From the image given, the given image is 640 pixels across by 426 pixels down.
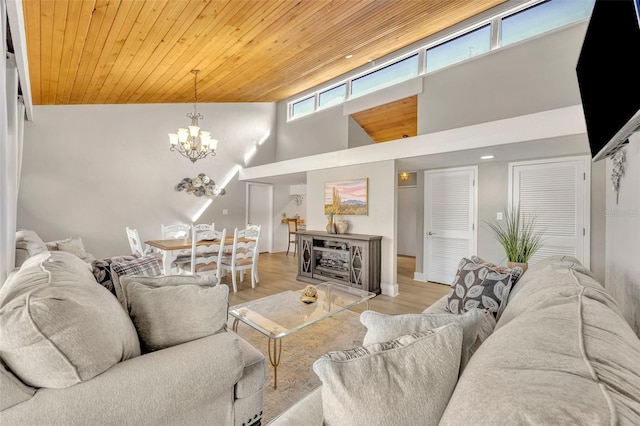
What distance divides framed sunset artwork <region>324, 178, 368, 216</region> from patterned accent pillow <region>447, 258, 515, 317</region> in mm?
2465

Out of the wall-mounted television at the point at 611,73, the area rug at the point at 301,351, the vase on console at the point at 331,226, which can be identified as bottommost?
the area rug at the point at 301,351

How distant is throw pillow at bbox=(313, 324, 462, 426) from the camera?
73 centimetres

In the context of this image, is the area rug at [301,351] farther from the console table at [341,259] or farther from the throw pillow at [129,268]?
the throw pillow at [129,268]

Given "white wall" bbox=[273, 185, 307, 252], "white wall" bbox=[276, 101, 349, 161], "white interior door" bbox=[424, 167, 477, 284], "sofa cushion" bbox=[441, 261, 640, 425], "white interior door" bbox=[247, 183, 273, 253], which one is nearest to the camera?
"sofa cushion" bbox=[441, 261, 640, 425]

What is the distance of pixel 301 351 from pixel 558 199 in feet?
12.6

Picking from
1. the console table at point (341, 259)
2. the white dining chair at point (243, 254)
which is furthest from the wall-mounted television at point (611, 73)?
the white dining chair at point (243, 254)

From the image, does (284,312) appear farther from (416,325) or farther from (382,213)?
(382,213)

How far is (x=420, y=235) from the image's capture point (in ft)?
16.5

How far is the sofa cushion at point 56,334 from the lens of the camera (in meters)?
0.89

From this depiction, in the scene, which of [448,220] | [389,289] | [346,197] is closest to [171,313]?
[389,289]

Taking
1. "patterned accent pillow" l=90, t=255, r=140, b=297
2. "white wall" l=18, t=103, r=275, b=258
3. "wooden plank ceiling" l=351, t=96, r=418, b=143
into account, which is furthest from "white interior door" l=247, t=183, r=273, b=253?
"patterned accent pillow" l=90, t=255, r=140, b=297

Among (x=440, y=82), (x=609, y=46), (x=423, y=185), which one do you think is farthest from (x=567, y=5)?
(x=609, y=46)

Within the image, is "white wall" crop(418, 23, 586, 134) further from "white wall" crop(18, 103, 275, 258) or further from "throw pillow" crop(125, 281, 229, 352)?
"white wall" crop(18, 103, 275, 258)

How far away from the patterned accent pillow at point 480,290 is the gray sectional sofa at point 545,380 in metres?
0.91
